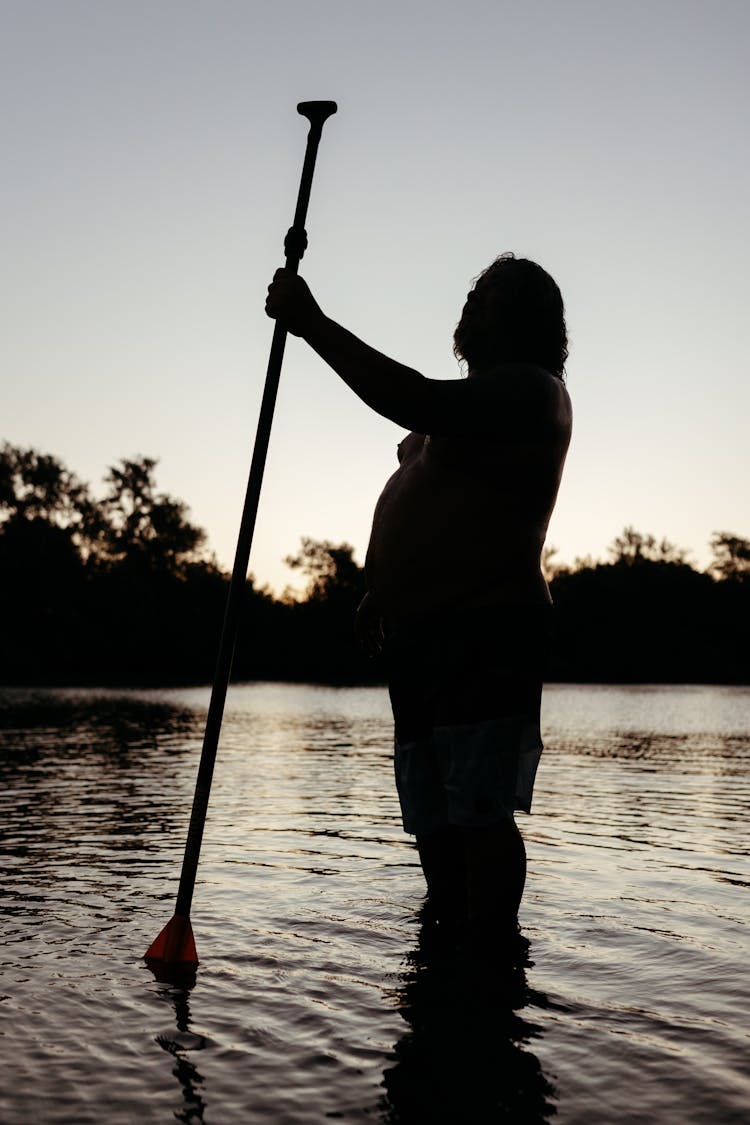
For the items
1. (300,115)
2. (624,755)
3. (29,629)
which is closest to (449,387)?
(300,115)

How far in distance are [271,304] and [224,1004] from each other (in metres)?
2.05

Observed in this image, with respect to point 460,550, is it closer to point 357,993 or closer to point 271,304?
point 271,304

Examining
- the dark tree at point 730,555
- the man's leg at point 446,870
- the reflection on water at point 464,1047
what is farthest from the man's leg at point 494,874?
the dark tree at point 730,555

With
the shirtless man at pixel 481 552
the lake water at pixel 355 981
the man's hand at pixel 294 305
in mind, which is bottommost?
the lake water at pixel 355 981

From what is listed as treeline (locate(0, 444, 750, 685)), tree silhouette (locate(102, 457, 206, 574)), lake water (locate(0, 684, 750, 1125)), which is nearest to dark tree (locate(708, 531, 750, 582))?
treeline (locate(0, 444, 750, 685))

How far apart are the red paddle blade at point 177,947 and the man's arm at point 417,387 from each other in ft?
6.11

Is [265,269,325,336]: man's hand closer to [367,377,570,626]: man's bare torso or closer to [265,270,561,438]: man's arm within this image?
[265,270,561,438]: man's arm

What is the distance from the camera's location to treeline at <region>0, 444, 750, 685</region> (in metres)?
69.9

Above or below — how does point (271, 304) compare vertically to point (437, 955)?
above

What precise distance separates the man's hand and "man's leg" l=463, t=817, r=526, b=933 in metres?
1.49

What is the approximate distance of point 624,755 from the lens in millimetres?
13984

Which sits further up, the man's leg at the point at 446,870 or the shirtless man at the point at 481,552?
the shirtless man at the point at 481,552

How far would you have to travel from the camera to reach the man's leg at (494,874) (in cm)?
297

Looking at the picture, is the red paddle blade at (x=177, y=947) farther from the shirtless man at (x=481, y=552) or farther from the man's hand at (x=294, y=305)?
the man's hand at (x=294, y=305)
